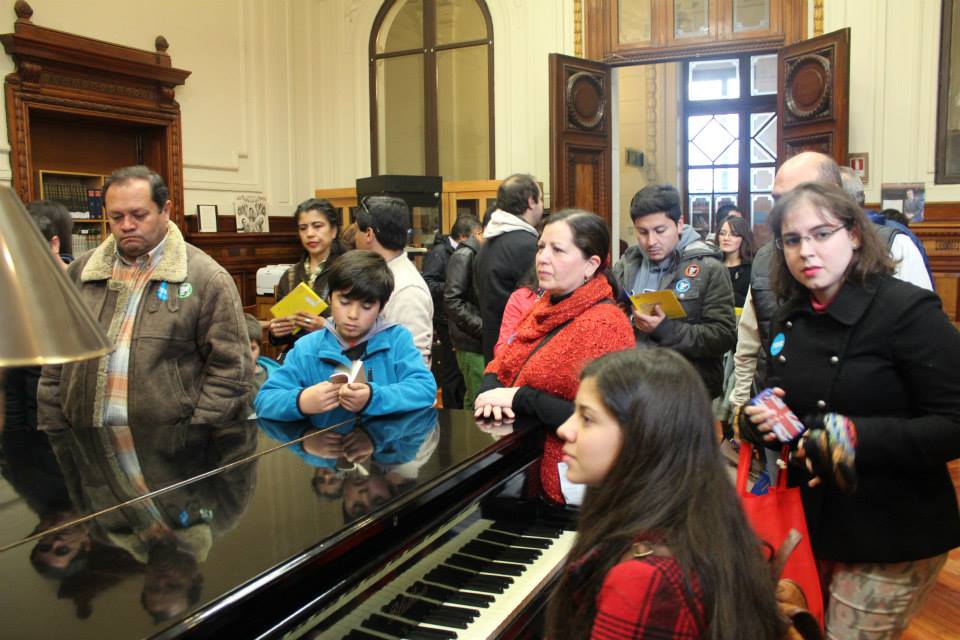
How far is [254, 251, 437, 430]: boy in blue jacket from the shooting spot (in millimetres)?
2207

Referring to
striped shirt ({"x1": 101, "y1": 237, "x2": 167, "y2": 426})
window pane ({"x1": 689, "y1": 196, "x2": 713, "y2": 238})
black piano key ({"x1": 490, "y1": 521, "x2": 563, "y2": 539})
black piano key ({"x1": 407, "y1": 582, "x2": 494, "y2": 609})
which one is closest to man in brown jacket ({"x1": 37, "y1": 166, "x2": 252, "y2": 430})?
striped shirt ({"x1": 101, "y1": 237, "x2": 167, "y2": 426})

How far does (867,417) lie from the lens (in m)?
1.76

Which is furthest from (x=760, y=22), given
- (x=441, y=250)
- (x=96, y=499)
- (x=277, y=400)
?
(x=96, y=499)

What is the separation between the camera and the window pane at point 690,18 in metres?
8.18

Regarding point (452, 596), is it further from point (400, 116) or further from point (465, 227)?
point (400, 116)

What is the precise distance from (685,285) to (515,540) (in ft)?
5.67

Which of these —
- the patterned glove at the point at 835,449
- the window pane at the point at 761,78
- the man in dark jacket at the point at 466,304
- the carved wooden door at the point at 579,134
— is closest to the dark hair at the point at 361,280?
the patterned glove at the point at 835,449

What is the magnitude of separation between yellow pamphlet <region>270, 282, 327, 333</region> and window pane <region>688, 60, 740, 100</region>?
38.5ft

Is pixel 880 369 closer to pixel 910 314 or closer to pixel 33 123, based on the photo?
pixel 910 314

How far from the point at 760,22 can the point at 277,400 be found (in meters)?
7.41

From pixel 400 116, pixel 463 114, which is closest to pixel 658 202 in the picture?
pixel 463 114

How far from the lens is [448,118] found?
9.66 meters

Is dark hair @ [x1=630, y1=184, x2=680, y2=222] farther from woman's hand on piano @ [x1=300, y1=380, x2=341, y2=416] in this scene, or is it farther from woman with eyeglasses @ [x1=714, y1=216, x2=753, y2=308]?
woman with eyeglasses @ [x1=714, y1=216, x2=753, y2=308]

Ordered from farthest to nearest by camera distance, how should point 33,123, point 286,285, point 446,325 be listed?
1. point 33,123
2. point 446,325
3. point 286,285
